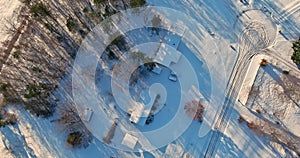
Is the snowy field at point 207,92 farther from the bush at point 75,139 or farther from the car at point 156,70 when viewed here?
the bush at point 75,139

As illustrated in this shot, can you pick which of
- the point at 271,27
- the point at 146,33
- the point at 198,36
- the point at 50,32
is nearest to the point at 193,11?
the point at 198,36

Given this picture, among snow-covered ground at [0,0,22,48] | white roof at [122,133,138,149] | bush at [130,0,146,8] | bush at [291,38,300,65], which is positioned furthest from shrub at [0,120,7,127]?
bush at [291,38,300,65]

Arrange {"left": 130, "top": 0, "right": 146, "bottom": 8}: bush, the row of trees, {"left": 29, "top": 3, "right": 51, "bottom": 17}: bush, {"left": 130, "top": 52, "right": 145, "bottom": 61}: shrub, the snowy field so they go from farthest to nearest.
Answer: {"left": 130, "top": 52, "right": 145, "bottom": 61}: shrub → {"left": 130, "top": 0, "right": 146, "bottom": 8}: bush → the snowy field → the row of trees → {"left": 29, "top": 3, "right": 51, "bottom": 17}: bush

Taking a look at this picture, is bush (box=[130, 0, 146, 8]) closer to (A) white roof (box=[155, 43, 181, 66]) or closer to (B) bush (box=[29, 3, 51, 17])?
(A) white roof (box=[155, 43, 181, 66])

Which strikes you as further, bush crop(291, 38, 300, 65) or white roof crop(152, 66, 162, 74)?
white roof crop(152, 66, 162, 74)

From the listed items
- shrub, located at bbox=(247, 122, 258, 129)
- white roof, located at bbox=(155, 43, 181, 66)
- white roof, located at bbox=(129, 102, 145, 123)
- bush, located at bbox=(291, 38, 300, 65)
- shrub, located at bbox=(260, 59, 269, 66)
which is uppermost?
bush, located at bbox=(291, 38, 300, 65)

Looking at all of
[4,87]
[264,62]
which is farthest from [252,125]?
[4,87]

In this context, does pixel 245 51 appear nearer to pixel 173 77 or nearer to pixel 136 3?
pixel 173 77
